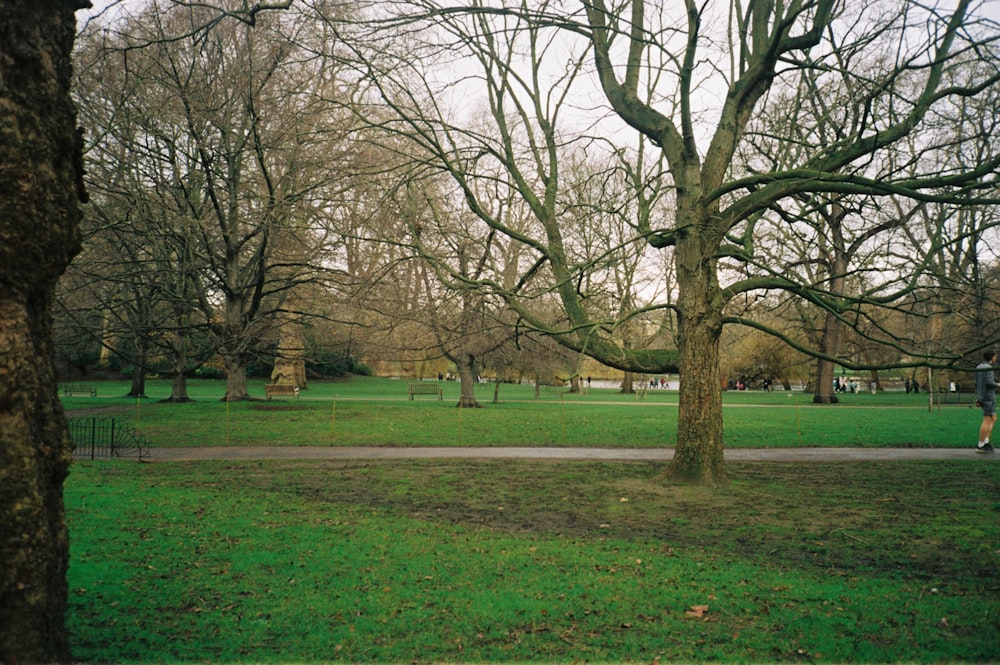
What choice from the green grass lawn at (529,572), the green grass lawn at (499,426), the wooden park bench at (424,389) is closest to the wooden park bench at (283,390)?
the wooden park bench at (424,389)

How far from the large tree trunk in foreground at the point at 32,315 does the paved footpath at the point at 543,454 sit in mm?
11874

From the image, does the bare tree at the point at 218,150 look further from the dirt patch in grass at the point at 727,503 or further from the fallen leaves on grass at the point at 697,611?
the fallen leaves on grass at the point at 697,611

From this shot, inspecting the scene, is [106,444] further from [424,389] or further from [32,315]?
[424,389]

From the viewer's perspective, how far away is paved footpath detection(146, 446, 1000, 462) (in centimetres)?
1595

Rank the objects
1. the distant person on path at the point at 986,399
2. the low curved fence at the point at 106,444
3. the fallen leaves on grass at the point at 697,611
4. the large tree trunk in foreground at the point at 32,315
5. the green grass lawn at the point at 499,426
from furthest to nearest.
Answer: the green grass lawn at the point at 499,426 → the distant person on path at the point at 986,399 → the low curved fence at the point at 106,444 → the fallen leaves on grass at the point at 697,611 → the large tree trunk in foreground at the point at 32,315

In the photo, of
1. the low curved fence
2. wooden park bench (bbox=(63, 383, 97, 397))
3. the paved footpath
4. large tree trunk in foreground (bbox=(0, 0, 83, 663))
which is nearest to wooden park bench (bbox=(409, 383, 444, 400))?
wooden park bench (bbox=(63, 383, 97, 397))

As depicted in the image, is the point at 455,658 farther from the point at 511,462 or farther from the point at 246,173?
the point at 246,173

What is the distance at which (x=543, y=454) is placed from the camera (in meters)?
16.8

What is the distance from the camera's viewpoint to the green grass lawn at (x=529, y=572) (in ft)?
16.2

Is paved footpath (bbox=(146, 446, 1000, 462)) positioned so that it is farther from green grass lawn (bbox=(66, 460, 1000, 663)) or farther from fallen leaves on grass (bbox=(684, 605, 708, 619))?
fallen leaves on grass (bbox=(684, 605, 708, 619))

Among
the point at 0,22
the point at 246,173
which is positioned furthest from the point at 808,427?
the point at 0,22

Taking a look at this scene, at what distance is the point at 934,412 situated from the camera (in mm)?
31219

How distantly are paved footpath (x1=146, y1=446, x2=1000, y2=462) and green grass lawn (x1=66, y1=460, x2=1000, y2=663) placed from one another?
3.92 meters

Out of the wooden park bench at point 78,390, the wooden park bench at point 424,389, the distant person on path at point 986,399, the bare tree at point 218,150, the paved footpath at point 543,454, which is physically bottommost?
the paved footpath at point 543,454
